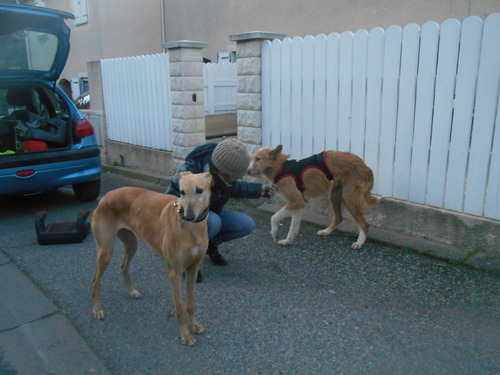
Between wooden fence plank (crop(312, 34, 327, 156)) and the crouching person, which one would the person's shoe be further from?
wooden fence plank (crop(312, 34, 327, 156))

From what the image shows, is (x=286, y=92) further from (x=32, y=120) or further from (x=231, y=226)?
(x=32, y=120)

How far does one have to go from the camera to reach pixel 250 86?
247 inches

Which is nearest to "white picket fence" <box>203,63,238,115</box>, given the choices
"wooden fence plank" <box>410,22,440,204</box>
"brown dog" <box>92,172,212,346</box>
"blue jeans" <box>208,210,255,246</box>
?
"wooden fence plank" <box>410,22,440,204</box>

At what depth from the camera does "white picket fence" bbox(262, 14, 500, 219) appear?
13.6ft

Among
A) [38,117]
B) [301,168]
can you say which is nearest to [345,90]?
[301,168]

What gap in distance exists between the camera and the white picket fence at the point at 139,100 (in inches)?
312

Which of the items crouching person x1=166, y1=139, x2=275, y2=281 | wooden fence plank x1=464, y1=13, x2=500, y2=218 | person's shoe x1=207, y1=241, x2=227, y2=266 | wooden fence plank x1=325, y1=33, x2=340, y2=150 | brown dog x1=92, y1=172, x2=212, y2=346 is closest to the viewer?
brown dog x1=92, y1=172, x2=212, y2=346

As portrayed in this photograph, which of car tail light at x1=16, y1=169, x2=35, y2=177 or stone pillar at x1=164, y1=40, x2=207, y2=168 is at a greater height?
stone pillar at x1=164, y1=40, x2=207, y2=168

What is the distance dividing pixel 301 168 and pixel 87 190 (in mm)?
3592

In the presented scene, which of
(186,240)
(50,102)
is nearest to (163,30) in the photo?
(50,102)

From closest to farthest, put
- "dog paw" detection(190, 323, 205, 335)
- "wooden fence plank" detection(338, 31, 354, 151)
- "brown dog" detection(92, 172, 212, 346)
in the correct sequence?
"brown dog" detection(92, 172, 212, 346), "dog paw" detection(190, 323, 205, 335), "wooden fence plank" detection(338, 31, 354, 151)

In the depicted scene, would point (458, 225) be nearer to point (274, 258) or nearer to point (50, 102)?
point (274, 258)

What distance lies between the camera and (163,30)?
46.1ft

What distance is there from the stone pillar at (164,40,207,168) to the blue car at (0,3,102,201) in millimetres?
1600
